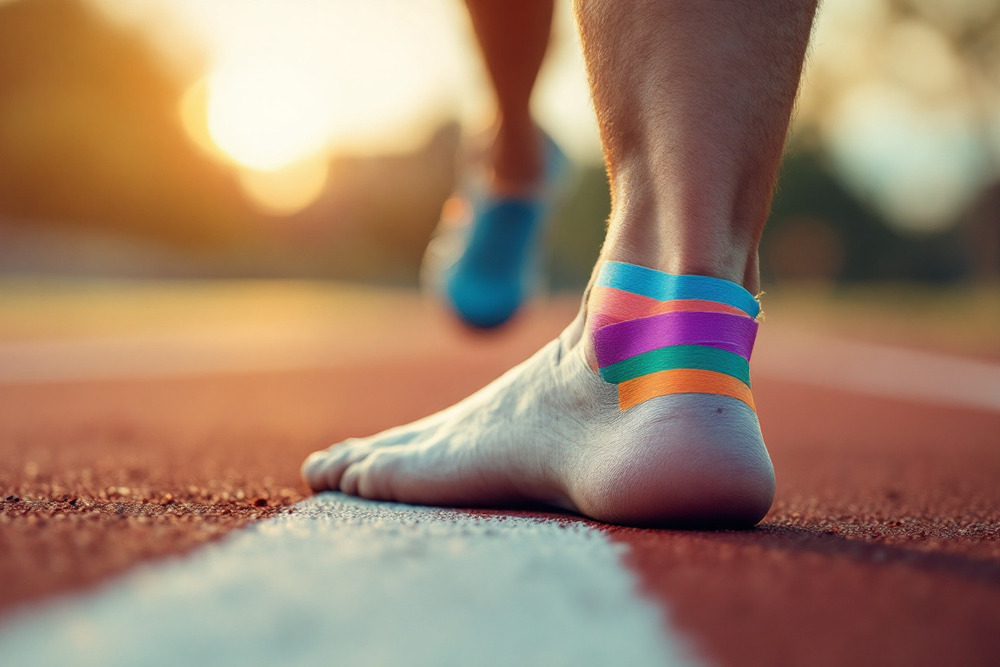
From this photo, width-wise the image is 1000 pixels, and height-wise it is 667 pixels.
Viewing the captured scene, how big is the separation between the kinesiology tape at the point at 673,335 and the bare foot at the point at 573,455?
19mm

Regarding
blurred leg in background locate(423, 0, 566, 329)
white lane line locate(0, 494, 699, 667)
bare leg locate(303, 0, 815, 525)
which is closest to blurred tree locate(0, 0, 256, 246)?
Answer: blurred leg in background locate(423, 0, 566, 329)

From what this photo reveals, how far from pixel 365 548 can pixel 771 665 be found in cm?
35

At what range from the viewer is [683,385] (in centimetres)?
96

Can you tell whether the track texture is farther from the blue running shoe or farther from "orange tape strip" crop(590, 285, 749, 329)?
the blue running shoe

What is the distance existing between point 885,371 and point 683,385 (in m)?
4.11

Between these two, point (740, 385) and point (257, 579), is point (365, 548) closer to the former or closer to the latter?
point (257, 579)

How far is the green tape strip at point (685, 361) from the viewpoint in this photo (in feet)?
3.18

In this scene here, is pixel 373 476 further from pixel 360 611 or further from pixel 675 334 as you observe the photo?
pixel 360 611

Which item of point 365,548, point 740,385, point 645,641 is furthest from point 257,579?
point 740,385

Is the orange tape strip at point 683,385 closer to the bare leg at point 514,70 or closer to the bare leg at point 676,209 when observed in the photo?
the bare leg at point 676,209

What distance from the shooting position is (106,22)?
24641mm

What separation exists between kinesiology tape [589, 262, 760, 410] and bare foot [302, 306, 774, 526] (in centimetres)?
2

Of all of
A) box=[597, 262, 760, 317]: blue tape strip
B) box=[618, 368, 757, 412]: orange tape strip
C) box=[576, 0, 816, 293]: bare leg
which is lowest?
box=[618, 368, 757, 412]: orange tape strip

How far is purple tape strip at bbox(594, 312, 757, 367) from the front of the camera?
970 millimetres
